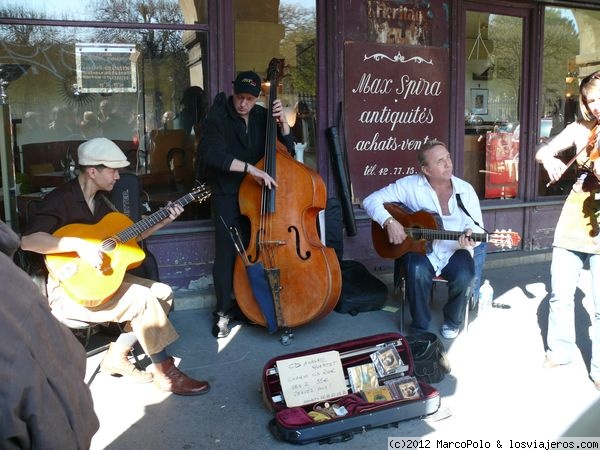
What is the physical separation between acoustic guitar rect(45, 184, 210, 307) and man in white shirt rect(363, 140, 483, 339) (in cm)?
157

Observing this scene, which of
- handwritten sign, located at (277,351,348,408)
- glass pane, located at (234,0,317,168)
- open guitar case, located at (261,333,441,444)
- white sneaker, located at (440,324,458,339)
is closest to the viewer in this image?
open guitar case, located at (261,333,441,444)

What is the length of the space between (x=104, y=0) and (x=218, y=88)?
1.09 m

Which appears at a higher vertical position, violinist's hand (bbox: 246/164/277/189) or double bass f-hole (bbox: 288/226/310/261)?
violinist's hand (bbox: 246/164/277/189)

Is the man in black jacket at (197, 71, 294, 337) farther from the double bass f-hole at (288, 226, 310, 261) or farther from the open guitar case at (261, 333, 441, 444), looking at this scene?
the open guitar case at (261, 333, 441, 444)

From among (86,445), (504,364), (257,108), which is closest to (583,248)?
(504,364)

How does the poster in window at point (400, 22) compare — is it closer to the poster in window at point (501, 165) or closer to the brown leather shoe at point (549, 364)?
the poster in window at point (501, 165)

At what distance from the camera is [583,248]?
3.20 meters

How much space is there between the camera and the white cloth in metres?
4.07

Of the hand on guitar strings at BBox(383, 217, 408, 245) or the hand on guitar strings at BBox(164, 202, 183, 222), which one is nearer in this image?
the hand on guitar strings at BBox(164, 202, 183, 222)

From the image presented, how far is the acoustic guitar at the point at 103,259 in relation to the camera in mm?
3053

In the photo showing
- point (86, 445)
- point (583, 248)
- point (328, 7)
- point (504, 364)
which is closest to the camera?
point (86, 445)

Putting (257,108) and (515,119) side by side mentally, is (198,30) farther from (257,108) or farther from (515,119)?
(515,119)

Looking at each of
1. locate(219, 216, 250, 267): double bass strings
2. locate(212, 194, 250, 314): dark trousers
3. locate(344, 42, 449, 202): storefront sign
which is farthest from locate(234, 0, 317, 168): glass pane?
locate(219, 216, 250, 267): double bass strings

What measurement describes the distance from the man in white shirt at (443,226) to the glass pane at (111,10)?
2047 millimetres
